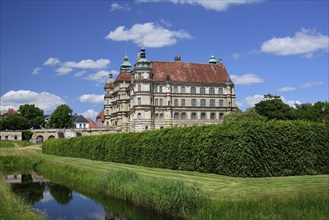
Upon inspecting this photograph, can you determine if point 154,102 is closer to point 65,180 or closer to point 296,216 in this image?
point 65,180

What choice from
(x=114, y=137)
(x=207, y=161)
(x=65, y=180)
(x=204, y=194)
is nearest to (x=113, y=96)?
(x=114, y=137)

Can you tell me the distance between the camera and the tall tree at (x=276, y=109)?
86.4m

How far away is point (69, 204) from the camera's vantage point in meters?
24.0

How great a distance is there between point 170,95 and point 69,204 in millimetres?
68639

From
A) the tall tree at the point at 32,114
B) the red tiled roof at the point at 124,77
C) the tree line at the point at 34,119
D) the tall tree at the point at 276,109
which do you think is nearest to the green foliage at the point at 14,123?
the tree line at the point at 34,119

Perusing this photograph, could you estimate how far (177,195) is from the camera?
15672mm

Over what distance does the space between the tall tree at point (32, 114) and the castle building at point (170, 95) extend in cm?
2723

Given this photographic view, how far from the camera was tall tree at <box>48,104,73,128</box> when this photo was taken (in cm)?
11881

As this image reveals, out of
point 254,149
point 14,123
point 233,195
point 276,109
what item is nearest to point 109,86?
point 14,123

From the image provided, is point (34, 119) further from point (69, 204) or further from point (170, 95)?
point (69, 204)

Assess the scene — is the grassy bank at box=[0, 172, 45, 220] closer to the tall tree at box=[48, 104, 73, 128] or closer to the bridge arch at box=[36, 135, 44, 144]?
the bridge arch at box=[36, 135, 44, 144]

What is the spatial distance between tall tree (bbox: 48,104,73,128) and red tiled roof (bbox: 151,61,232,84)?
38.5 m

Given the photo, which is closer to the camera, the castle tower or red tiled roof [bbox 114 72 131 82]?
the castle tower

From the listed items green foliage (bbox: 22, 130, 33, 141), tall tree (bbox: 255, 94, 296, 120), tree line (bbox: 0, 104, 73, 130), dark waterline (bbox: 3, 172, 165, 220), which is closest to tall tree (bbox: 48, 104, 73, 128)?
tree line (bbox: 0, 104, 73, 130)
